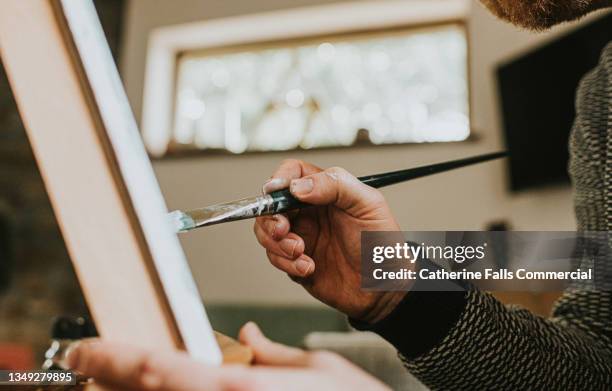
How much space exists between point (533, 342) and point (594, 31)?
1.30 m

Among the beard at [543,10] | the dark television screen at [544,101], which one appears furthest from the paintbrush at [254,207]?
the dark television screen at [544,101]

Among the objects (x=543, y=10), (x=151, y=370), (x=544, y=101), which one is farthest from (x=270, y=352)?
(x=544, y=101)

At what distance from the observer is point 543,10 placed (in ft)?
2.65

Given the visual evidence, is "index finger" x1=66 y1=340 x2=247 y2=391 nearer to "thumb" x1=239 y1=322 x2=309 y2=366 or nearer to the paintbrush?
"thumb" x1=239 y1=322 x2=309 y2=366

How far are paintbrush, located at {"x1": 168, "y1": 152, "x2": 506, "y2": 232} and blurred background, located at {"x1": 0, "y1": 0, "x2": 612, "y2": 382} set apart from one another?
1.19 metres

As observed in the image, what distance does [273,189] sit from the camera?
57 centimetres

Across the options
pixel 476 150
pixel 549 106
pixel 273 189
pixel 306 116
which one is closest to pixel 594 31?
pixel 549 106

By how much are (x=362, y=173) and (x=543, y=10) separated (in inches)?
49.3

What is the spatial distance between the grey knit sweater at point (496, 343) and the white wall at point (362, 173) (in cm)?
111

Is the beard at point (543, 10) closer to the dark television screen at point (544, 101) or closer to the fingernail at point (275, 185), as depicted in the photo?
the fingernail at point (275, 185)

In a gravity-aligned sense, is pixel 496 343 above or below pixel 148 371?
below

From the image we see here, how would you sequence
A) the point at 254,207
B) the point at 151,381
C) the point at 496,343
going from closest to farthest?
the point at 151,381 → the point at 254,207 → the point at 496,343

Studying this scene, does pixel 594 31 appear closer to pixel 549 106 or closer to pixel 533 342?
pixel 549 106

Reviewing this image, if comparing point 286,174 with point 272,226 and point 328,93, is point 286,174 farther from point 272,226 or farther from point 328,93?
point 328,93
